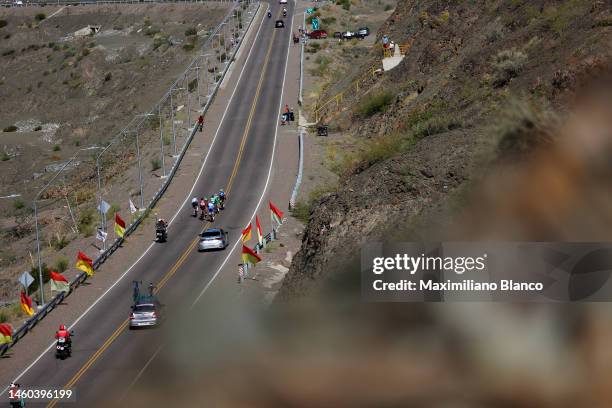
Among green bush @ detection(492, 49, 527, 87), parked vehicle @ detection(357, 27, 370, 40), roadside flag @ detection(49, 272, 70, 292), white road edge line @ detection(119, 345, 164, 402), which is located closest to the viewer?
white road edge line @ detection(119, 345, 164, 402)

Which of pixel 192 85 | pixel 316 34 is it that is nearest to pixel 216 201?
pixel 192 85

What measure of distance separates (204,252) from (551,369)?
4271 cm

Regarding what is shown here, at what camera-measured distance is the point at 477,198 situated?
16.1 metres

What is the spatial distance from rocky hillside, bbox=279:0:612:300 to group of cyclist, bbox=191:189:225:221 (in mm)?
10190

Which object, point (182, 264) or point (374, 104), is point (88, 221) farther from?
point (374, 104)

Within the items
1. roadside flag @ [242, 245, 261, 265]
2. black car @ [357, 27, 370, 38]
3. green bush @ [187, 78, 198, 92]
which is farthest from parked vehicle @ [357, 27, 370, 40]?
roadside flag @ [242, 245, 261, 265]

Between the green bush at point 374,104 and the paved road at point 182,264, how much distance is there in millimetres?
8285

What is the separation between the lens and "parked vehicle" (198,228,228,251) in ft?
181

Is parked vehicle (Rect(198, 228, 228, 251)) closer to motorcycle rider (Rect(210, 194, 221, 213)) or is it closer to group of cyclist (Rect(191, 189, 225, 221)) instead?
group of cyclist (Rect(191, 189, 225, 221))

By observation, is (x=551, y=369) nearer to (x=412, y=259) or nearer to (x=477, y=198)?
(x=477, y=198)

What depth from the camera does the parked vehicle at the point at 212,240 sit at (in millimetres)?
55250

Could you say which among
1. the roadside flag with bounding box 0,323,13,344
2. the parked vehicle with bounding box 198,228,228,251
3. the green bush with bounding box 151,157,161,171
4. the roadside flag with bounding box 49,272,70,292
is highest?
the green bush with bounding box 151,157,161,171

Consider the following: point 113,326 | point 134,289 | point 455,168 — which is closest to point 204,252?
point 134,289

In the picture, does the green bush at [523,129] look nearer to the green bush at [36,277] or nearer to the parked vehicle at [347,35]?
the green bush at [36,277]
